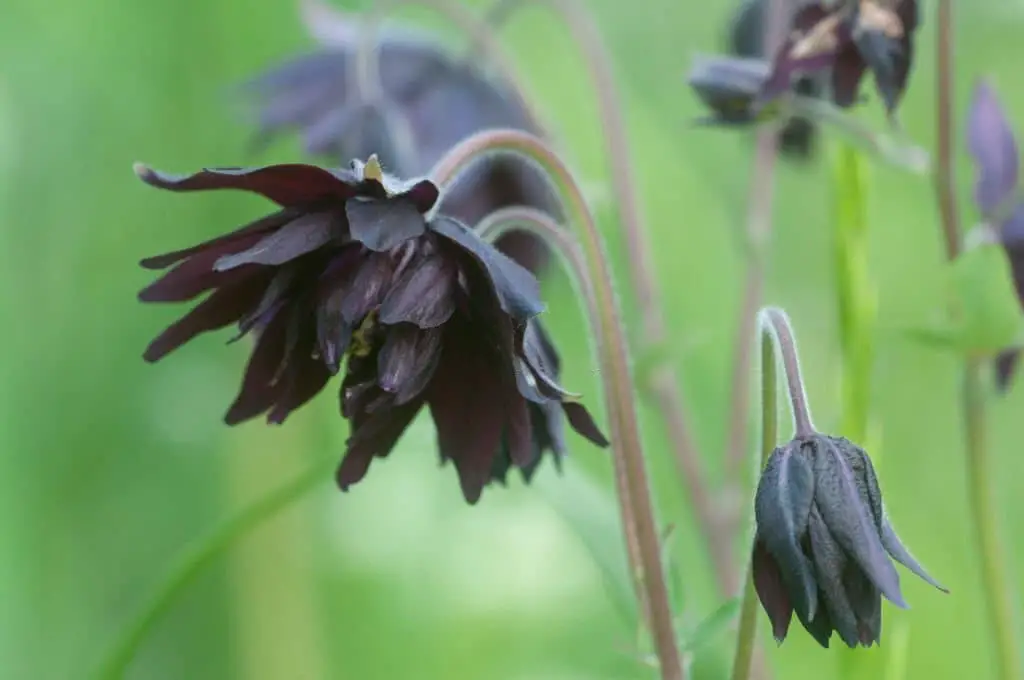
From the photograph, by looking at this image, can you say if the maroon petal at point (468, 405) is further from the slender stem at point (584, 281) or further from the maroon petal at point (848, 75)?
the maroon petal at point (848, 75)

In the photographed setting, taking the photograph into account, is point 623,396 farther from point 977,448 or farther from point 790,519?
point 977,448

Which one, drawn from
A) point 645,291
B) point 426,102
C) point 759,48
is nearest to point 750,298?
point 645,291

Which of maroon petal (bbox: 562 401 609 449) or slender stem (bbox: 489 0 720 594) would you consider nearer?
maroon petal (bbox: 562 401 609 449)

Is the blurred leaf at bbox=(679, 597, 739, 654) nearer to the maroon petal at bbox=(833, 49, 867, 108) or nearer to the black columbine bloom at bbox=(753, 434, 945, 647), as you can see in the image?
the black columbine bloom at bbox=(753, 434, 945, 647)

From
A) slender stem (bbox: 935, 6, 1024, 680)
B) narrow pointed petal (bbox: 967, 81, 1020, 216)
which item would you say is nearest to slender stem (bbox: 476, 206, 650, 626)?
slender stem (bbox: 935, 6, 1024, 680)

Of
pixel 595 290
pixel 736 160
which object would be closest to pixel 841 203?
pixel 595 290
